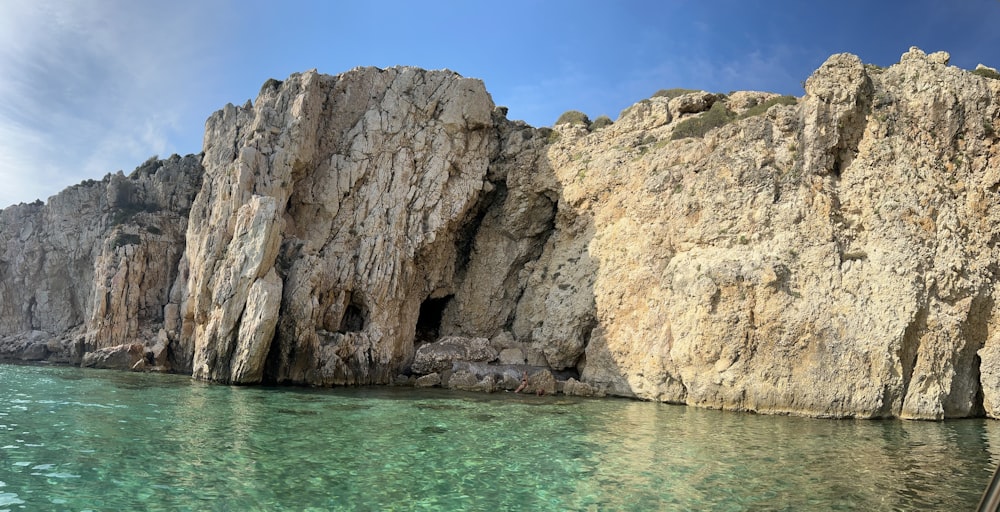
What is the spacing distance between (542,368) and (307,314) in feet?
41.5

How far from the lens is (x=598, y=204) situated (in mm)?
33344

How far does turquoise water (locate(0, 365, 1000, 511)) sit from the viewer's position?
9812 millimetres

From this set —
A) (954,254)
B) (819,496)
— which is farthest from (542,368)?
(819,496)

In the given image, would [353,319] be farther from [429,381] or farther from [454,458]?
[454,458]

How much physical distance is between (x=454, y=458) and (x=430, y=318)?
88.2 ft

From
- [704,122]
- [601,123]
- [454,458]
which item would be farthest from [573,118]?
[454,458]

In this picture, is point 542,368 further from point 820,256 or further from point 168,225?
point 168,225

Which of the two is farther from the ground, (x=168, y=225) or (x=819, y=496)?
(x=168, y=225)

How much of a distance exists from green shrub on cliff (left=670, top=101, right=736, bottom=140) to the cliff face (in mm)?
187

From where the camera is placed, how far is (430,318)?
3953cm

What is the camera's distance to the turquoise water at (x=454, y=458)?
9.81m

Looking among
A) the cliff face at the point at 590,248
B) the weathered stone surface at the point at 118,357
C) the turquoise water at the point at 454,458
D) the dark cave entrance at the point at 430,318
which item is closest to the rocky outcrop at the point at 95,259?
the cliff face at the point at 590,248

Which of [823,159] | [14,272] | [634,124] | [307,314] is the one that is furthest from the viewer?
[14,272]

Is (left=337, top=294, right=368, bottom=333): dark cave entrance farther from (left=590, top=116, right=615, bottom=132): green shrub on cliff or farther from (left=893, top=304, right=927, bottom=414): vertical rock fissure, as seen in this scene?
(left=893, top=304, right=927, bottom=414): vertical rock fissure
